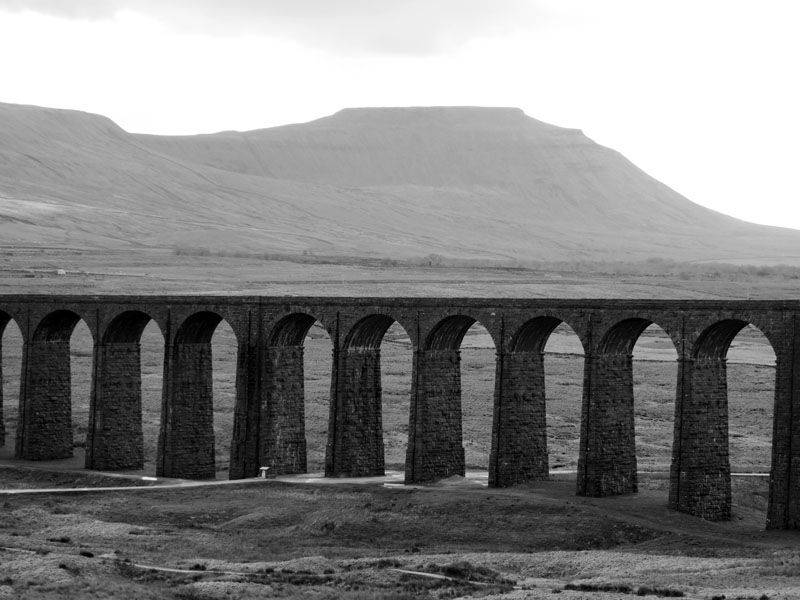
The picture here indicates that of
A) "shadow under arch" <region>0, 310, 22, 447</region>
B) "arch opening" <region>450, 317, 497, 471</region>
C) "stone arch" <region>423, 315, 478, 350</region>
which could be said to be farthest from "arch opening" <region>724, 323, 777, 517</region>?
"shadow under arch" <region>0, 310, 22, 447</region>

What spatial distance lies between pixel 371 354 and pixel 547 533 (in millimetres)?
16049

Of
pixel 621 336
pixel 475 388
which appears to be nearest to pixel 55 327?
pixel 475 388

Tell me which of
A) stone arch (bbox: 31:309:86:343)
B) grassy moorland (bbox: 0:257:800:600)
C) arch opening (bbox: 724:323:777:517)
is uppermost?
stone arch (bbox: 31:309:86:343)

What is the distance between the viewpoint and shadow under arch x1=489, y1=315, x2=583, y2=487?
55750mm

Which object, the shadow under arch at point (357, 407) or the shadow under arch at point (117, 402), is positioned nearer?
the shadow under arch at point (357, 407)

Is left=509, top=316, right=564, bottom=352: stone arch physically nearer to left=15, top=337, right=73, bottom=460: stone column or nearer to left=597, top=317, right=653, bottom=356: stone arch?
left=597, top=317, right=653, bottom=356: stone arch

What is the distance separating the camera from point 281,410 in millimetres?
62969

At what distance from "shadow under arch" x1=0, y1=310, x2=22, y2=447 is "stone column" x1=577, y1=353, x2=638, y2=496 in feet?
118

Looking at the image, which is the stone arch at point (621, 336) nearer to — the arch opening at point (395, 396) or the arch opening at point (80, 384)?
the arch opening at point (395, 396)

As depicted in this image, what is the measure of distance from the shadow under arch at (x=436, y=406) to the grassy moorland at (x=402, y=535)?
1.65 meters

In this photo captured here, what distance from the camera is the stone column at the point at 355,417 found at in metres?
60.5

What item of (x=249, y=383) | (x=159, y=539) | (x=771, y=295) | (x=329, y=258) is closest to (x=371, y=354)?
(x=249, y=383)

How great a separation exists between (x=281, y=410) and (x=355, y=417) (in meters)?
4.19

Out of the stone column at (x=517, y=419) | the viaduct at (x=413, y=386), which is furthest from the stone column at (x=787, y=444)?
the stone column at (x=517, y=419)
